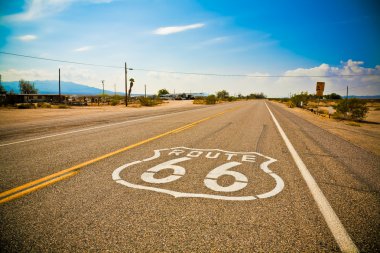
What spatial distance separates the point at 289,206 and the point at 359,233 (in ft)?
2.49

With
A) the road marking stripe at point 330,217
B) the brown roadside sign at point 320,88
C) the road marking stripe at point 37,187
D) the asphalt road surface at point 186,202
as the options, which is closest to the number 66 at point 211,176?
the asphalt road surface at point 186,202

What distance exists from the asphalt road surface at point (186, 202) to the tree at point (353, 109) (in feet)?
59.1

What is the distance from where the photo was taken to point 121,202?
2926 millimetres

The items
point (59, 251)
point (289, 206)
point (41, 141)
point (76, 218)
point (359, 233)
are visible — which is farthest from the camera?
point (41, 141)

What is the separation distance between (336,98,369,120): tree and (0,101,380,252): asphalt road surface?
18.0 m

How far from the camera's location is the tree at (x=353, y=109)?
19797 millimetres

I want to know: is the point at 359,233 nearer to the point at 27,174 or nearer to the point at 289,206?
the point at 289,206

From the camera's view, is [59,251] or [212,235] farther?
[212,235]

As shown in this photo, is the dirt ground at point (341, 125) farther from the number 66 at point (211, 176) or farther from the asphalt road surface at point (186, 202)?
the number 66 at point (211, 176)

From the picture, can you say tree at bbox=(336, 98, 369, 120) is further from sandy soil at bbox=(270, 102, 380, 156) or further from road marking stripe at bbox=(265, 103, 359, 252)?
road marking stripe at bbox=(265, 103, 359, 252)

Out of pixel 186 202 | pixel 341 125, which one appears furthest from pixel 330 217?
pixel 341 125

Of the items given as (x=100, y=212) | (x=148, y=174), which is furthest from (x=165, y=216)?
(x=148, y=174)

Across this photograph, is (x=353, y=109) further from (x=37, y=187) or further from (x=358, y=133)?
(x=37, y=187)

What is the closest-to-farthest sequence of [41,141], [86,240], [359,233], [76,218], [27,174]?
[86,240]
[359,233]
[76,218]
[27,174]
[41,141]
